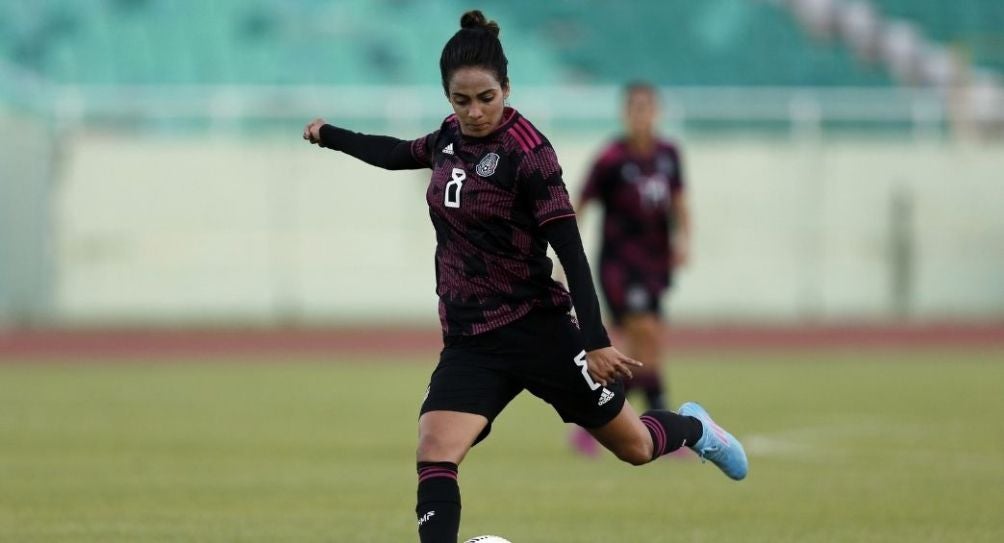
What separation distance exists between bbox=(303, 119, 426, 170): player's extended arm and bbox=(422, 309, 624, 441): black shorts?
0.81 metres

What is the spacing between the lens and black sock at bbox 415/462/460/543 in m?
5.62

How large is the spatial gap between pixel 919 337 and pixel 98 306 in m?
13.0

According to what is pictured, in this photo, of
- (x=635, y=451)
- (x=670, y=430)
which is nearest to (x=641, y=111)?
(x=670, y=430)

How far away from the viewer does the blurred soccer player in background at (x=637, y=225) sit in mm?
11516

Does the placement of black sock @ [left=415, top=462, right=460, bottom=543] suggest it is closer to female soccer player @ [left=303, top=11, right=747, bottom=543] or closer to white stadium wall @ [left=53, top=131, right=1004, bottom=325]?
female soccer player @ [left=303, top=11, right=747, bottom=543]

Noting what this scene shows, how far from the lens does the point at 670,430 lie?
6.79m

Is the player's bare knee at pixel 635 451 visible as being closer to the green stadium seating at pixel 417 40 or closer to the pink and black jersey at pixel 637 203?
the pink and black jersey at pixel 637 203

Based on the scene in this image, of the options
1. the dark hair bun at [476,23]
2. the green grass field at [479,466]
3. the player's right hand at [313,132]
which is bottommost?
the green grass field at [479,466]

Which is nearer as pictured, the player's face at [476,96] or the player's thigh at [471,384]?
the player's face at [476,96]

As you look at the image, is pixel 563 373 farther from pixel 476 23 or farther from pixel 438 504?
pixel 476 23

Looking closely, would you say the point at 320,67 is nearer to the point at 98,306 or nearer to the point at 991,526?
the point at 98,306

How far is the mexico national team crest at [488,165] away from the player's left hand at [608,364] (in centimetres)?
78

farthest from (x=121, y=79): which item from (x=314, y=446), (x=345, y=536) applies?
(x=345, y=536)

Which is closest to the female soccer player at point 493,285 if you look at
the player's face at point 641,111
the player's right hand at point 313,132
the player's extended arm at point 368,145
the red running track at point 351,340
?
the player's extended arm at point 368,145
